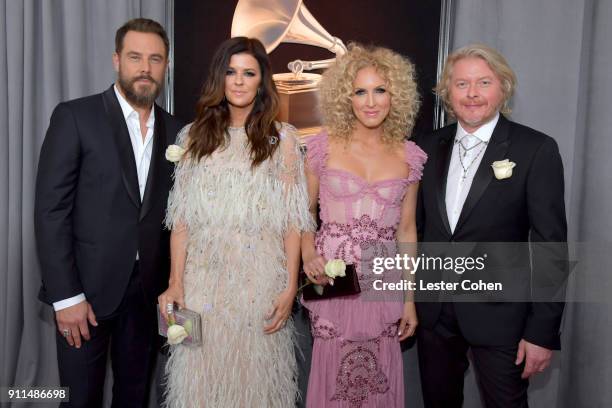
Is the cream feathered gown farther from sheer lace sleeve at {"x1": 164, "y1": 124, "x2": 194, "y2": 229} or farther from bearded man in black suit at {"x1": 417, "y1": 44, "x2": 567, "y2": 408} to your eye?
bearded man in black suit at {"x1": 417, "y1": 44, "x2": 567, "y2": 408}

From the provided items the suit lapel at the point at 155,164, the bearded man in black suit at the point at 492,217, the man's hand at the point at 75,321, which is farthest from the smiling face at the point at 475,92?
the man's hand at the point at 75,321

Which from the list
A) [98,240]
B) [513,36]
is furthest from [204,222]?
[513,36]

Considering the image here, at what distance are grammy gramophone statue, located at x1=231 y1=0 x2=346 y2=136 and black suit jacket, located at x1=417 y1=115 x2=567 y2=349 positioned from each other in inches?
42.9

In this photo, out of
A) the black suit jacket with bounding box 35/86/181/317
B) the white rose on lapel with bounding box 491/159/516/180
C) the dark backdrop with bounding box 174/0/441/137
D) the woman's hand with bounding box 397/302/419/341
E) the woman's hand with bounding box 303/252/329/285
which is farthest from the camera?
the dark backdrop with bounding box 174/0/441/137

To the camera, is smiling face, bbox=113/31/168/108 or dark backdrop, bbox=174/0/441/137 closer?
smiling face, bbox=113/31/168/108

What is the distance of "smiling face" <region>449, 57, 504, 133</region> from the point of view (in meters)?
2.36

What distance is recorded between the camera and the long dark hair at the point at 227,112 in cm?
236

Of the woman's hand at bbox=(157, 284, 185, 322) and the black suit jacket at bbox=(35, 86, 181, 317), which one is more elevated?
the black suit jacket at bbox=(35, 86, 181, 317)

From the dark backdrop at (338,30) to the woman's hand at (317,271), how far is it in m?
1.27

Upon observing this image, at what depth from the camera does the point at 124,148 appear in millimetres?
2381

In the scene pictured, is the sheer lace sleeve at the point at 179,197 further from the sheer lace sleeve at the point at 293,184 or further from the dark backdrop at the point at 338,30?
the dark backdrop at the point at 338,30

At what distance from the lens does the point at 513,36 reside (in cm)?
309

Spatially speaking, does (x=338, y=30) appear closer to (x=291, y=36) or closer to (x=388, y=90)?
(x=291, y=36)

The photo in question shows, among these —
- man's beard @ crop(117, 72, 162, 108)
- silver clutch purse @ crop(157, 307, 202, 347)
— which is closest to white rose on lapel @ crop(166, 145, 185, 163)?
man's beard @ crop(117, 72, 162, 108)
